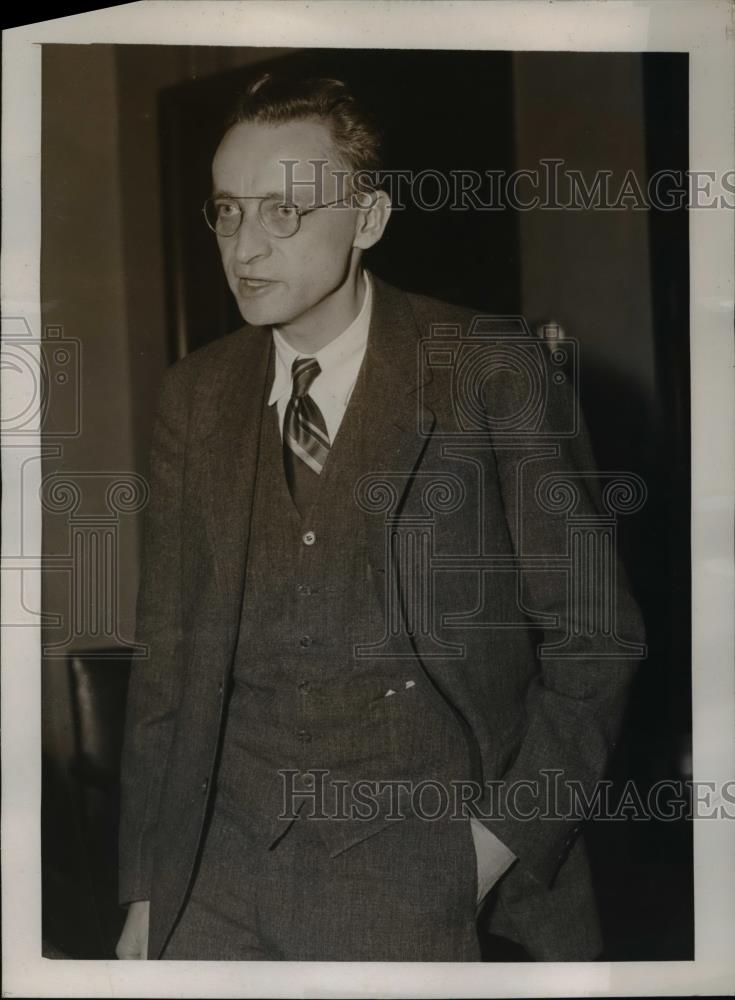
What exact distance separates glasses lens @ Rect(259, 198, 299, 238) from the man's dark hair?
0.47ft

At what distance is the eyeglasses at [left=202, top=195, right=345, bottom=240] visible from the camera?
2025mm

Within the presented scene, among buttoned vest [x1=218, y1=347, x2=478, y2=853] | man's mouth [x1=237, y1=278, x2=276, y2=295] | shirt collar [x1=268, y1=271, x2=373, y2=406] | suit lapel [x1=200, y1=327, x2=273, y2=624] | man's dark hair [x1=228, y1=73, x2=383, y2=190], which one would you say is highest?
man's dark hair [x1=228, y1=73, x2=383, y2=190]

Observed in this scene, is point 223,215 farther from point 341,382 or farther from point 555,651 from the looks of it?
point 555,651

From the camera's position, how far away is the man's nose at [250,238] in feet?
6.67

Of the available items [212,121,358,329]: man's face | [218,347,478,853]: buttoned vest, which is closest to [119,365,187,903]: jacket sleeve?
[218,347,478,853]: buttoned vest

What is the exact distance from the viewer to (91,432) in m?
2.08

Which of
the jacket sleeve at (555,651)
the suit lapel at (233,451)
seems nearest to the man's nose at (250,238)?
the suit lapel at (233,451)

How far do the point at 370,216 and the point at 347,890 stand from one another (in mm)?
1331

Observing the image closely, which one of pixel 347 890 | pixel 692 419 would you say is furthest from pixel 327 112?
pixel 347 890

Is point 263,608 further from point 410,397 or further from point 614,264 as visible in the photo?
point 614,264

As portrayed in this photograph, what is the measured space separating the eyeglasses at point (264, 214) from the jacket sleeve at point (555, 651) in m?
0.50

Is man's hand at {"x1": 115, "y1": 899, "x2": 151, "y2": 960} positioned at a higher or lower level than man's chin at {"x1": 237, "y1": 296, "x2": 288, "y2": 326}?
lower

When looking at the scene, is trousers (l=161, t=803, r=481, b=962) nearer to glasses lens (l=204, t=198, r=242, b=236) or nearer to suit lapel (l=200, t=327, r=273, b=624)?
suit lapel (l=200, t=327, r=273, b=624)

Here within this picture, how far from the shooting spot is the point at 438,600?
2.03 m
